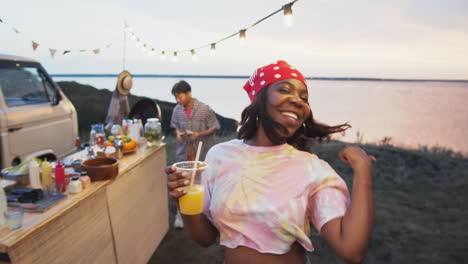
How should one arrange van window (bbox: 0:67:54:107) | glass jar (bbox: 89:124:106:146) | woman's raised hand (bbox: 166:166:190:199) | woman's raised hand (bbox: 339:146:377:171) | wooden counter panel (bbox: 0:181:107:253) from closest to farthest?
woman's raised hand (bbox: 339:146:377:171), woman's raised hand (bbox: 166:166:190:199), wooden counter panel (bbox: 0:181:107:253), glass jar (bbox: 89:124:106:146), van window (bbox: 0:67:54:107)

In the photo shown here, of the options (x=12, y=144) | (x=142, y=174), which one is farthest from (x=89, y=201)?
(x=12, y=144)

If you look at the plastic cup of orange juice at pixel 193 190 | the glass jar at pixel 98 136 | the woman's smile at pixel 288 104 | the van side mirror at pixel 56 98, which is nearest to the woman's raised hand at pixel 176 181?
the plastic cup of orange juice at pixel 193 190

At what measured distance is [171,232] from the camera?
4.56m

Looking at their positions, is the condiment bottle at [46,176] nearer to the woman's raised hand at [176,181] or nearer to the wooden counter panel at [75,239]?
the wooden counter panel at [75,239]

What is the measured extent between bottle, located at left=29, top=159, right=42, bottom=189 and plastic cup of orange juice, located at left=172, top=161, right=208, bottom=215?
1526 millimetres

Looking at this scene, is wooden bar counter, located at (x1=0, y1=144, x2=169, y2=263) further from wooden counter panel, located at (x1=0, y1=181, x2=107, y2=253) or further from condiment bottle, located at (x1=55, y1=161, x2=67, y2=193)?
condiment bottle, located at (x1=55, y1=161, x2=67, y2=193)

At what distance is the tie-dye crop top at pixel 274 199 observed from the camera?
1.27 m

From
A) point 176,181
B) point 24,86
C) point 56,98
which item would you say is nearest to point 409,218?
point 176,181

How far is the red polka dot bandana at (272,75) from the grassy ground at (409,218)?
323 cm

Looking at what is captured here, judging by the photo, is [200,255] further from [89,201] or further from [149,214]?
[89,201]

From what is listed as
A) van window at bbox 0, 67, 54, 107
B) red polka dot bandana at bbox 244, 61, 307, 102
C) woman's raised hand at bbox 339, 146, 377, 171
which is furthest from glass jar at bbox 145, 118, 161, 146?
woman's raised hand at bbox 339, 146, 377, 171

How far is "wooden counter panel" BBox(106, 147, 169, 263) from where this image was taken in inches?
110

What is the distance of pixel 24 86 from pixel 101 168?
284 cm

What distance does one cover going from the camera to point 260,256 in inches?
52.4
